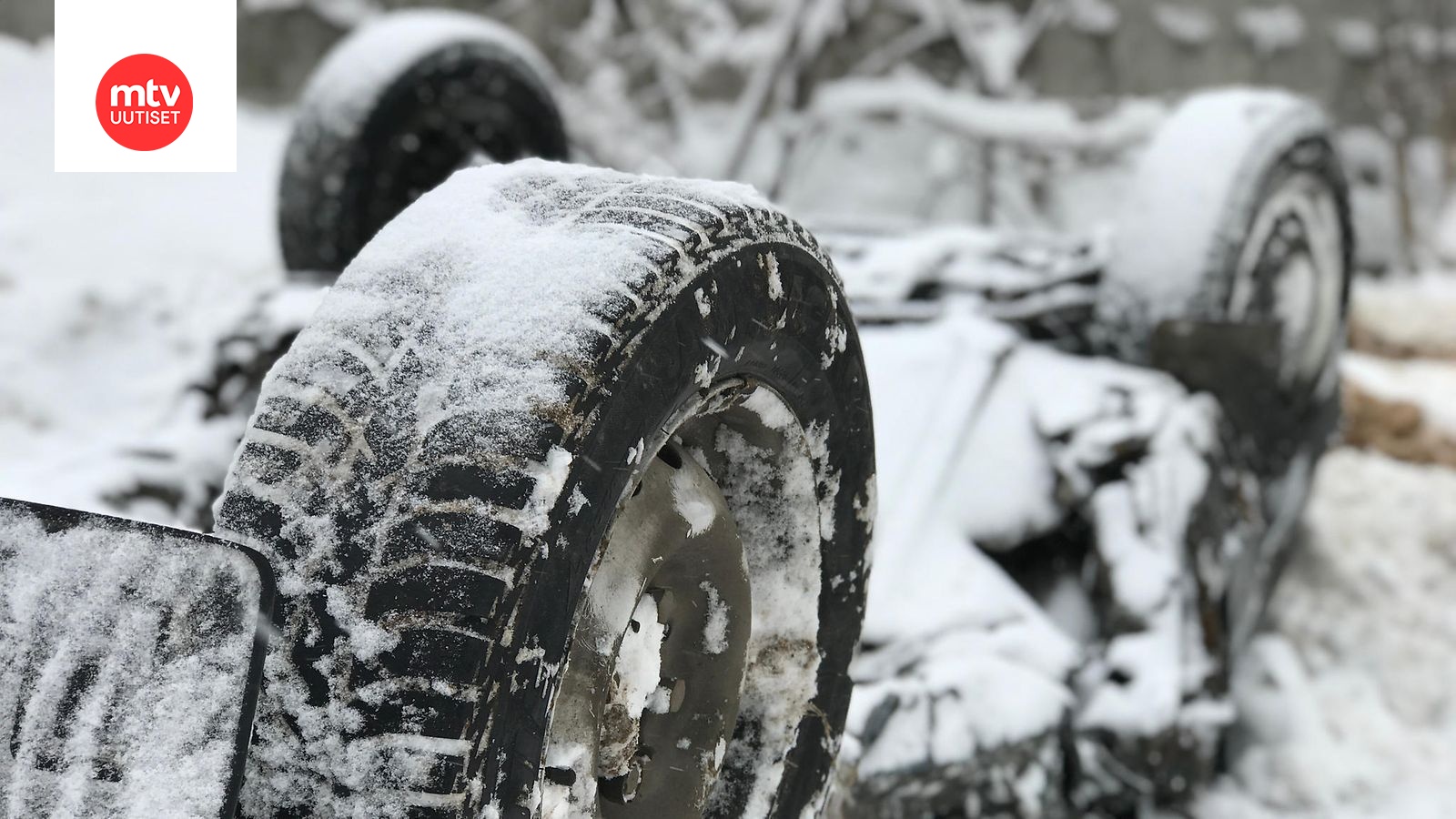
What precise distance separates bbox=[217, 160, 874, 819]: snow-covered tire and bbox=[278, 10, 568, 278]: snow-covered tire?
63.8 inches

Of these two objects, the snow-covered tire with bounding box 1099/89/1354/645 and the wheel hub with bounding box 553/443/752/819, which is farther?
the snow-covered tire with bounding box 1099/89/1354/645

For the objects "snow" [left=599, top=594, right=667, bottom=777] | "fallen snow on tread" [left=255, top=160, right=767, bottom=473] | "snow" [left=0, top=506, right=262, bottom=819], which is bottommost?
"snow" [left=599, top=594, right=667, bottom=777]

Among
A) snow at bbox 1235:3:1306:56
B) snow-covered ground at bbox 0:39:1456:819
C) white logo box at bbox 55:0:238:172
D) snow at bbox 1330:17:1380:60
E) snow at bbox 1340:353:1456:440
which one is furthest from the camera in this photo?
snow at bbox 1330:17:1380:60

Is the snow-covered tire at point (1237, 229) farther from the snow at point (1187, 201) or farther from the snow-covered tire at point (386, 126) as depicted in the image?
the snow-covered tire at point (386, 126)

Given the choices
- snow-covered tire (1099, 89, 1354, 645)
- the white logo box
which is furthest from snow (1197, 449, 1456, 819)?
the white logo box

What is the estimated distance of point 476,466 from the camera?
35.0 inches

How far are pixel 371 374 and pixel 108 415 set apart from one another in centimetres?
179

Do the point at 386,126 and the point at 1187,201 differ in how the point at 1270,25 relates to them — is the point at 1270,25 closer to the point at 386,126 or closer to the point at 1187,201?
the point at 1187,201

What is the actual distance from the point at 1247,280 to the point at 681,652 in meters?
2.00

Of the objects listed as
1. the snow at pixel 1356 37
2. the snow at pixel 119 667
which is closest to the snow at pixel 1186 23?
the snow at pixel 1356 37

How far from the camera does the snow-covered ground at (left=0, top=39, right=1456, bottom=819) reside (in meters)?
2.33

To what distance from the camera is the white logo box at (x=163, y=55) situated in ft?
5.60

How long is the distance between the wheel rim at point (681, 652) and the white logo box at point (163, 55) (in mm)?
899

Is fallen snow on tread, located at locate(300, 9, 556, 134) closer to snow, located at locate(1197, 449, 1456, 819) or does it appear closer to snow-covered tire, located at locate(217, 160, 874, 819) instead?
snow-covered tire, located at locate(217, 160, 874, 819)
